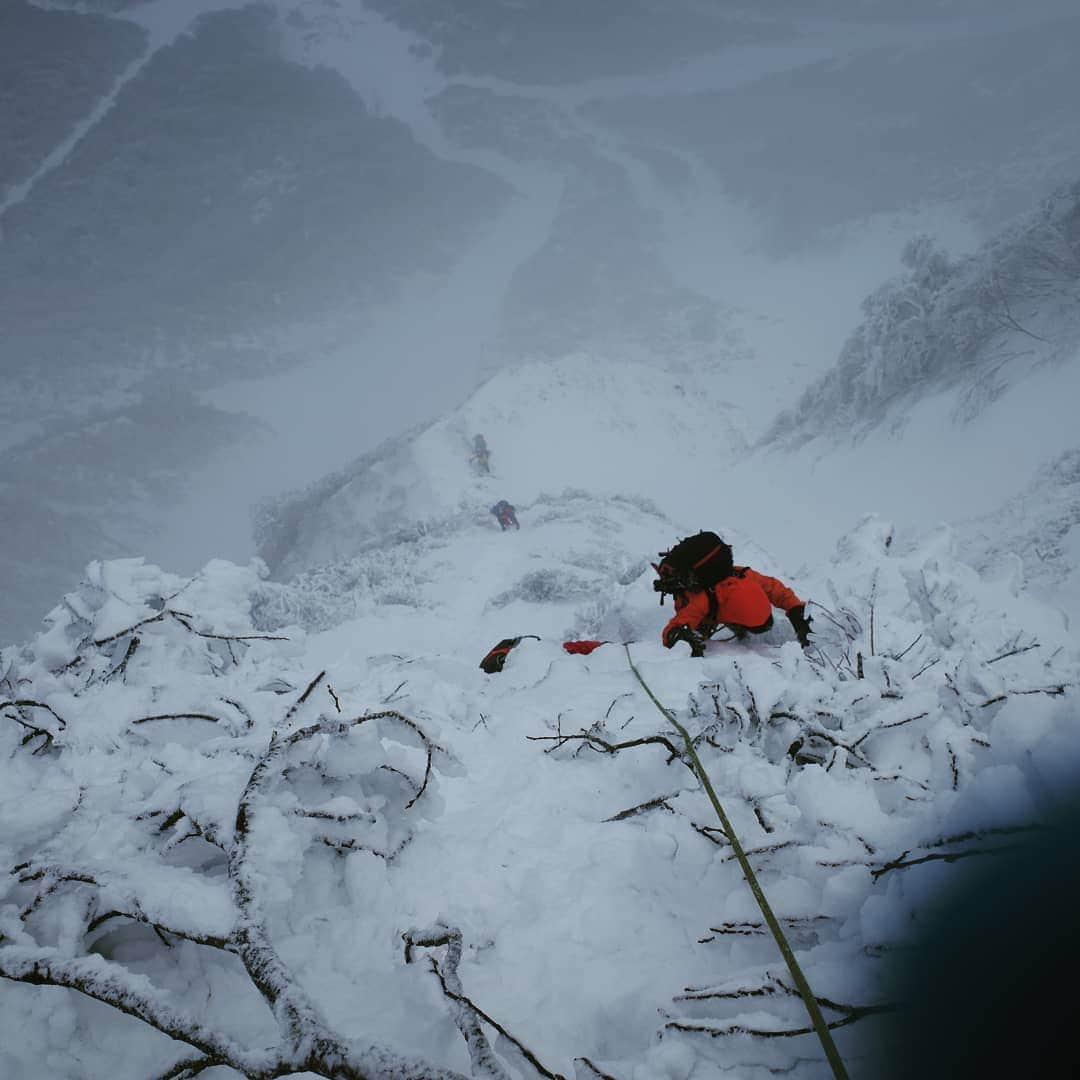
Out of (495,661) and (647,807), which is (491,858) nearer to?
(647,807)

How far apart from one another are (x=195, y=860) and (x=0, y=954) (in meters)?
0.32

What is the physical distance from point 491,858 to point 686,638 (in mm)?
2219

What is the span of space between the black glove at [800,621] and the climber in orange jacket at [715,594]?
0.01 m

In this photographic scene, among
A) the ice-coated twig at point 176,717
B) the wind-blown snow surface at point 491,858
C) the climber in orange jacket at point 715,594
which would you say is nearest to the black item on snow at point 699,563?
the climber in orange jacket at point 715,594

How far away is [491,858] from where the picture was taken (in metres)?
1.21

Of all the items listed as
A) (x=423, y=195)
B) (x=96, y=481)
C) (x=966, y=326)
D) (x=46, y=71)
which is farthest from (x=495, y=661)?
(x=46, y=71)

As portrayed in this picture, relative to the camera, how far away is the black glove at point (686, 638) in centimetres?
313

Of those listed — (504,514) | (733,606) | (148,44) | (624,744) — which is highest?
(148,44)

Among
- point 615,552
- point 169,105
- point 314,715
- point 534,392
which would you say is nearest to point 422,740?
point 314,715

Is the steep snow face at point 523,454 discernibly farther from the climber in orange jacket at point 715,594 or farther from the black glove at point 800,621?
the black glove at point 800,621

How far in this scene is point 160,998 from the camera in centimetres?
64

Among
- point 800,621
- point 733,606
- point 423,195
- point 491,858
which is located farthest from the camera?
point 423,195

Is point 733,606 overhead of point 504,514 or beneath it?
beneath

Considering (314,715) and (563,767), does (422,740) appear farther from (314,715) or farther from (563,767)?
(563,767)
